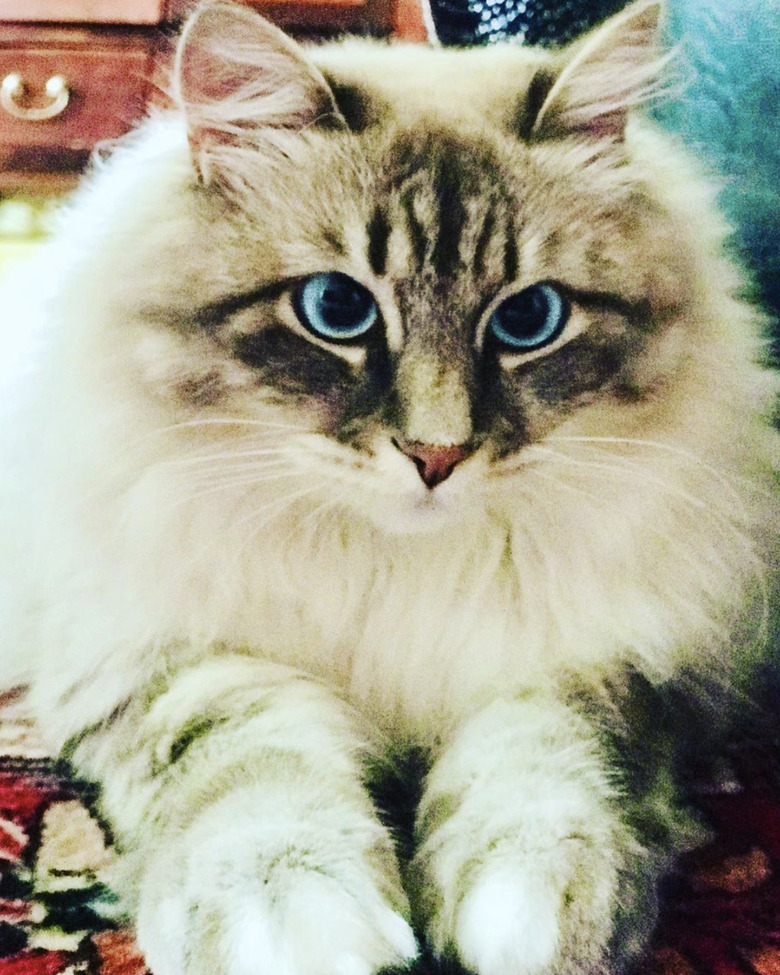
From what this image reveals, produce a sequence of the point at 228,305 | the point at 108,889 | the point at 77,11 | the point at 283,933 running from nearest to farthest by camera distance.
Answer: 1. the point at 283,933
2. the point at 108,889
3. the point at 228,305
4. the point at 77,11

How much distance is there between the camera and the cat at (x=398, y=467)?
813 millimetres

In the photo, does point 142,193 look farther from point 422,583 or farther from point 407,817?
point 407,817

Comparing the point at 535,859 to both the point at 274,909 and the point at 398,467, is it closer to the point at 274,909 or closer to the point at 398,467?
the point at 274,909

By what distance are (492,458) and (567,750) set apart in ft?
0.85

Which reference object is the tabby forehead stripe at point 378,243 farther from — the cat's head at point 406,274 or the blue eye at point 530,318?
the blue eye at point 530,318

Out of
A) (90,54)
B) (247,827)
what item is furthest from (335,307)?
(90,54)

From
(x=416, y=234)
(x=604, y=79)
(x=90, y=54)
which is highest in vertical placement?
(x=90, y=54)

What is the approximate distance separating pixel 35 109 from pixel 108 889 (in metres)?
2.13

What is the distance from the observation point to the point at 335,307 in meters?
0.88

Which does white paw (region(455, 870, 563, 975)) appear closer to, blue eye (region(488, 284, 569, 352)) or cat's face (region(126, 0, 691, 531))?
cat's face (region(126, 0, 691, 531))

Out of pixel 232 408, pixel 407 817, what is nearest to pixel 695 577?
pixel 407 817

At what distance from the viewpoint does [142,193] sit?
3.23 ft

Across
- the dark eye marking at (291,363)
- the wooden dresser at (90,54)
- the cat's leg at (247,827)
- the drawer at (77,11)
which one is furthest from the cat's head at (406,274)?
the drawer at (77,11)

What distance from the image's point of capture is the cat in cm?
81
